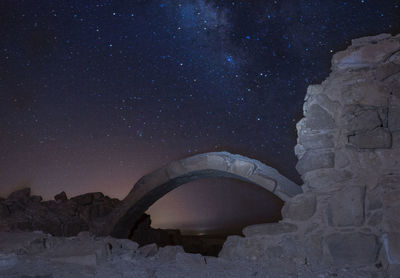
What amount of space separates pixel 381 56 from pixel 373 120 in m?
0.56

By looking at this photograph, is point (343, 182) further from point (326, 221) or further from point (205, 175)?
point (205, 175)

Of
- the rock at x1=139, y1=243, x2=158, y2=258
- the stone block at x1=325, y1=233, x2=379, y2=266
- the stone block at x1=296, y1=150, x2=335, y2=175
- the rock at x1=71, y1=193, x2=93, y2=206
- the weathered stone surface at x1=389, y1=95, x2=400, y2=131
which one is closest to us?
the stone block at x1=325, y1=233, x2=379, y2=266

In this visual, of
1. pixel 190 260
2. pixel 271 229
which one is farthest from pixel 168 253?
pixel 271 229

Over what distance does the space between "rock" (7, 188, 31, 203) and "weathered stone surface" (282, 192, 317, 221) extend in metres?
8.50

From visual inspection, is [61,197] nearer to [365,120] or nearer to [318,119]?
[318,119]

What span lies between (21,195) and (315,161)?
8921 millimetres

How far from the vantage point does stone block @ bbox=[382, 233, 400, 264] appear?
227 cm

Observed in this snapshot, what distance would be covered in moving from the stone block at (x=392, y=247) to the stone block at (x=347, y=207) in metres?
0.21

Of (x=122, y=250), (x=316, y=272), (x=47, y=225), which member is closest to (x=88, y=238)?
(x=122, y=250)

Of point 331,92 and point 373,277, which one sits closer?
point 373,277

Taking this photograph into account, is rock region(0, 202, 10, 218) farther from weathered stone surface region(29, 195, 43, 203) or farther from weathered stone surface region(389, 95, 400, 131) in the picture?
weathered stone surface region(389, 95, 400, 131)

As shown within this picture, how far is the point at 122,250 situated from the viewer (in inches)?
125

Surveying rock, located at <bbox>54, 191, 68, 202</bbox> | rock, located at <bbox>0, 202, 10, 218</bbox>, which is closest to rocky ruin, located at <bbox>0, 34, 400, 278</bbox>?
rock, located at <bbox>0, 202, 10, 218</bbox>

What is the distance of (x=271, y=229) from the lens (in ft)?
9.09
